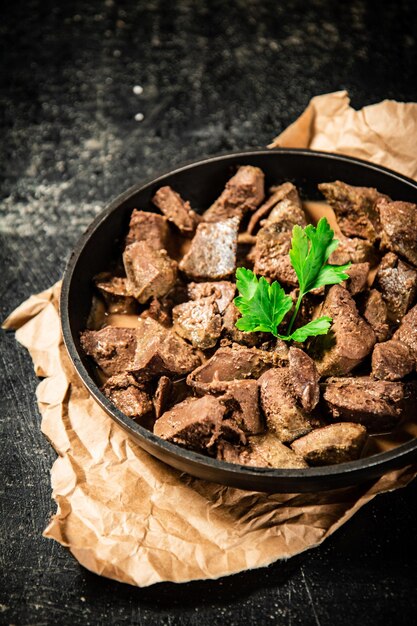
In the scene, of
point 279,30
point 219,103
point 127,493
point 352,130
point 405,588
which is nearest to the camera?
point 405,588

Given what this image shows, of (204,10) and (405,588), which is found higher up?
(204,10)

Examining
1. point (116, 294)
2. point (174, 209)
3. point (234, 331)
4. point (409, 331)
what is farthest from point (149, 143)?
point (409, 331)

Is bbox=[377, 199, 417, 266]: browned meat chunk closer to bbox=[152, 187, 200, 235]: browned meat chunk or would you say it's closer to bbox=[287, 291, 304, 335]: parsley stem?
bbox=[287, 291, 304, 335]: parsley stem

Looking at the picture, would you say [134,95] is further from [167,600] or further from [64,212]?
[167,600]

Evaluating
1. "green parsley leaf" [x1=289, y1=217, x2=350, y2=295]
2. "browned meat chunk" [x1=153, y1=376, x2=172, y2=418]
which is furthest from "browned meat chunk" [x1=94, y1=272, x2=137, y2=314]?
"green parsley leaf" [x1=289, y1=217, x2=350, y2=295]

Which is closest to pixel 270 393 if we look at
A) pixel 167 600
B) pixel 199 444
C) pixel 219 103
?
pixel 199 444

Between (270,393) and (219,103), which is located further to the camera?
(219,103)

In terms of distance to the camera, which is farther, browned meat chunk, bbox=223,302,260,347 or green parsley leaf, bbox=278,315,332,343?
browned meat chunk, bbox=223,302,260,347
